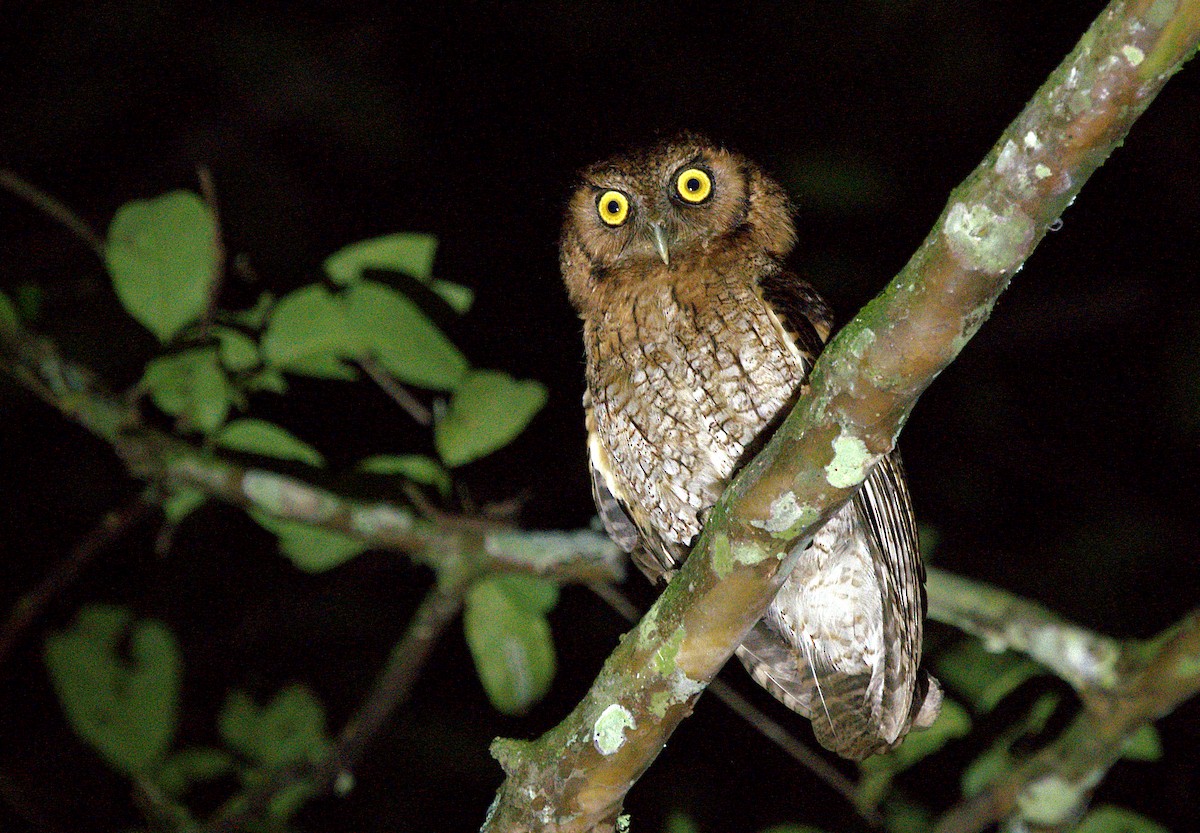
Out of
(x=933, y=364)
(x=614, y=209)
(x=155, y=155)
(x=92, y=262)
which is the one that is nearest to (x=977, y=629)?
(x=614, y=209)

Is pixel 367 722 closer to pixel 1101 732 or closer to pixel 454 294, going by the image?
pixel 454 294

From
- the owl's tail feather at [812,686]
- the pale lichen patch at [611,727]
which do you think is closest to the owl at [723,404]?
the owl's tail feather at [812,686]

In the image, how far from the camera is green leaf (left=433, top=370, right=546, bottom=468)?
2.33 metres

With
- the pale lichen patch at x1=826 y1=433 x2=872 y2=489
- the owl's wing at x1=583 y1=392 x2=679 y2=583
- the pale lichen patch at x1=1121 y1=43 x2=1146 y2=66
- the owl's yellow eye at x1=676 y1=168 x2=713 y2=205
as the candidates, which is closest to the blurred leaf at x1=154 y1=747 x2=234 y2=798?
the owl's wing at x1=583 y1=392 x2=679 y2=583

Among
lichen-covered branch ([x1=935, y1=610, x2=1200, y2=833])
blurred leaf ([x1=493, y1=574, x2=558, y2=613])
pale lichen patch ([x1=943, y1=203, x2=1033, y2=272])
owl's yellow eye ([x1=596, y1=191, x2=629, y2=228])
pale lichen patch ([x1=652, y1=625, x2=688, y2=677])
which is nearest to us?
pale lichen patch ([x1=943, y1=203, x2=1033, y2=272])

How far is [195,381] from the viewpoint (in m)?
2.17

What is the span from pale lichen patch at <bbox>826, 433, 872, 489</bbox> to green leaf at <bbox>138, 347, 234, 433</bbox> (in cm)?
137

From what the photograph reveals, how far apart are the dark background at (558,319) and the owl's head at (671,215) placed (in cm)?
100

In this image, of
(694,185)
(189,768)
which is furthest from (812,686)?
(189,768)

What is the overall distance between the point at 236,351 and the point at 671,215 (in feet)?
3.21

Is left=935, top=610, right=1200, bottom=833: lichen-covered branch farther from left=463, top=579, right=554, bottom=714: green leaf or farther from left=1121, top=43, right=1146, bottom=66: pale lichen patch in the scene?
left=1121, top=43, right=1146, bottom=66: pale lichen patch

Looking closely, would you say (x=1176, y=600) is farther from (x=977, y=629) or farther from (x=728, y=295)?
(x=728, y=295)

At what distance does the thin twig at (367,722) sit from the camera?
2830 mm

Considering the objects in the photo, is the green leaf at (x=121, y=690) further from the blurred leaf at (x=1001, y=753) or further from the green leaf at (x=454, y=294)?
the blurred leaf at (x=1001, y=753)
